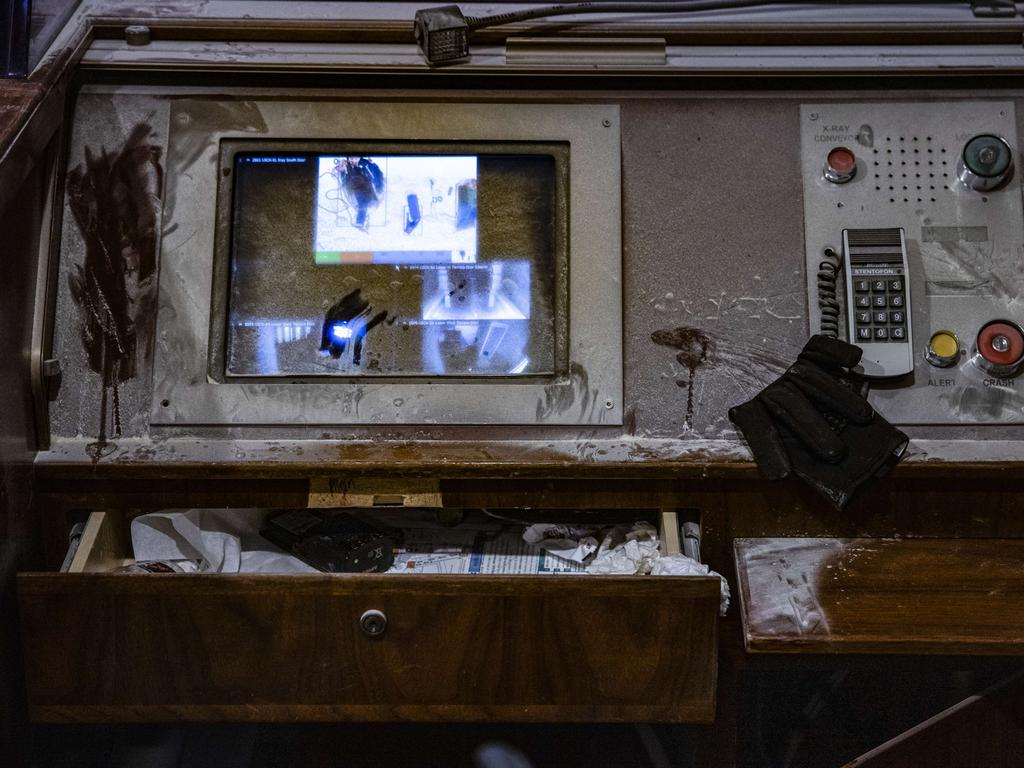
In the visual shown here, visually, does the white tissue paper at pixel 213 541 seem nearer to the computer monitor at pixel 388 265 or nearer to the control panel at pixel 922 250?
the computer monitor at pixel 388 265

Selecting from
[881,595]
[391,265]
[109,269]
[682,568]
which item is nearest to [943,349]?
[881,595]

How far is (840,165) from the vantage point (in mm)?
1442

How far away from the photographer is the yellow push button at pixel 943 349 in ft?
4.49

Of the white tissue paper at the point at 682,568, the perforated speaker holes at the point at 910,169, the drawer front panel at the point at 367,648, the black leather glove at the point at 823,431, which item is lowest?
the drawer front panel at the point at 367,648

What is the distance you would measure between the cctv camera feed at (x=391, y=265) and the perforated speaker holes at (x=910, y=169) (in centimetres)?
54

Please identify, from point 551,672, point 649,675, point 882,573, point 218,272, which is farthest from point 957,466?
point 218,272

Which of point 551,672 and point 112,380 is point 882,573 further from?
point 112,380

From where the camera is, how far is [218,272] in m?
A: 1.42

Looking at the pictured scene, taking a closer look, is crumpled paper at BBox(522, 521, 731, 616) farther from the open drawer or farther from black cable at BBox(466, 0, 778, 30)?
black cable at BBox(466, 0, 778, 30)

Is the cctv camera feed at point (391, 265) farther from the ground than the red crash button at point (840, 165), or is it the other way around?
the red crash button at point (840, 165)

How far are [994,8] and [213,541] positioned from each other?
154 cm

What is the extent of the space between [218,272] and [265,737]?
2.75 ft

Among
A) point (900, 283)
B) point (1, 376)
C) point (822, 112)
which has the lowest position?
point (1, 376)

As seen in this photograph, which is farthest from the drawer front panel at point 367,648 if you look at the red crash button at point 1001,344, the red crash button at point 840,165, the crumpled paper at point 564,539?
the red crash button at point 840,165
